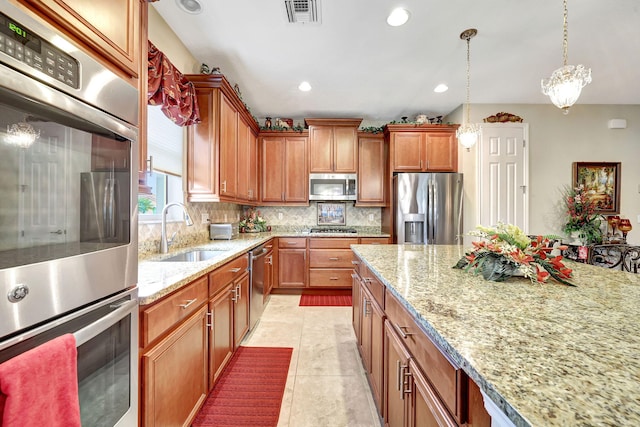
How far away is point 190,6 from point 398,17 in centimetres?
162

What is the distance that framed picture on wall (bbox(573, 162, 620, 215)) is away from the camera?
12.0 ft

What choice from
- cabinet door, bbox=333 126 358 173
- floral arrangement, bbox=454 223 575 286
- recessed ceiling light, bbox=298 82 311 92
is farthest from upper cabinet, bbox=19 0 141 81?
cabinet door, bbox=333 126 358 173

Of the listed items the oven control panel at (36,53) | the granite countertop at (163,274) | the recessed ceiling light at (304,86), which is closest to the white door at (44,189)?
the oven control panel at (36,53)

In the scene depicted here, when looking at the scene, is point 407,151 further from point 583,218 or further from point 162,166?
point 162,166

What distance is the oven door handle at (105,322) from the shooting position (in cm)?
71

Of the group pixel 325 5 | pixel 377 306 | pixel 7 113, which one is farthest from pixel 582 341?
pixel 325 5

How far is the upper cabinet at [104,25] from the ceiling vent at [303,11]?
4.02ft

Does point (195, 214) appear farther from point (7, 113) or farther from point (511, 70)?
point (511, 70)

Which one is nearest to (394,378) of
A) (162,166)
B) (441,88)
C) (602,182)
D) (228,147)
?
(162,166)

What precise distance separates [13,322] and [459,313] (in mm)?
1144

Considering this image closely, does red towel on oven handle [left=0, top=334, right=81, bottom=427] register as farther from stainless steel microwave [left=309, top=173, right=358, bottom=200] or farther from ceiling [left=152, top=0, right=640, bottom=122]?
stainless steel microwave [left=309, top=173, right=358, bottom=200]

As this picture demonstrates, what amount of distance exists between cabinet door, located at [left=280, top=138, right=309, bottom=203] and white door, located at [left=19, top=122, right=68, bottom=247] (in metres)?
3.29

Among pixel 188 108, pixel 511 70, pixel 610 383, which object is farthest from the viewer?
pixel 511 70

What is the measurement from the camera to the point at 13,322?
56cm
